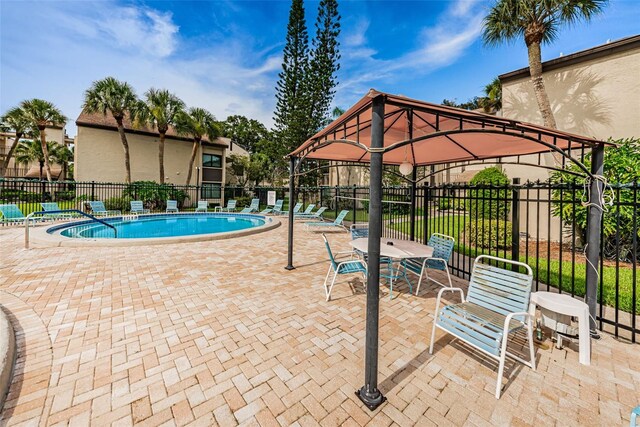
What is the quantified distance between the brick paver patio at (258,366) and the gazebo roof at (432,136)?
7.15 feet

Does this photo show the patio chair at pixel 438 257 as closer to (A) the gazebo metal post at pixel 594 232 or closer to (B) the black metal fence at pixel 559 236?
(B) the black metal fence at pixel 559 236

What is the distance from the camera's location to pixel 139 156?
23.4 meters

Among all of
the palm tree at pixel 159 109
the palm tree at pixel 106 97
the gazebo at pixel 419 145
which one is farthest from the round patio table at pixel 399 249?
the palm tree at pixel 106 97

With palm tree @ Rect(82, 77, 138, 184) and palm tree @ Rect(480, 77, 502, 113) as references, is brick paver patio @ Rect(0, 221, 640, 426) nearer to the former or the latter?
palm tree @ Rect(82, 77, 138, 184)

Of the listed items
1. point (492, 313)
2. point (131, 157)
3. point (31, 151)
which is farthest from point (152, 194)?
point (31, 151)

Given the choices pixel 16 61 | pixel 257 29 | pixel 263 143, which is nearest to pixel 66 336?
pixel 16 61

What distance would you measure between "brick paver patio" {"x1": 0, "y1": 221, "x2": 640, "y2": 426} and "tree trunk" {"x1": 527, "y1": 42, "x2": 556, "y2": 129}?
29.2ft

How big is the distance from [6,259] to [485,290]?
31.9 feet

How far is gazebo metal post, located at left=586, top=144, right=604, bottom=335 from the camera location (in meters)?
3.25

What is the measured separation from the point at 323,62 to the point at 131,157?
19085 millimetres

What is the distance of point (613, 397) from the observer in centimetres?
232

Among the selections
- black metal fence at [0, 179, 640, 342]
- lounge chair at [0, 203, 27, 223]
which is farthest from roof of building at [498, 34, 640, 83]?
lounge chair at [0, 203, 27, 223]

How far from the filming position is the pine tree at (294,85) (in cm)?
2478

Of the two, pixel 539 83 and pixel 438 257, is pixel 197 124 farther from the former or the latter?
pixel 438 257
